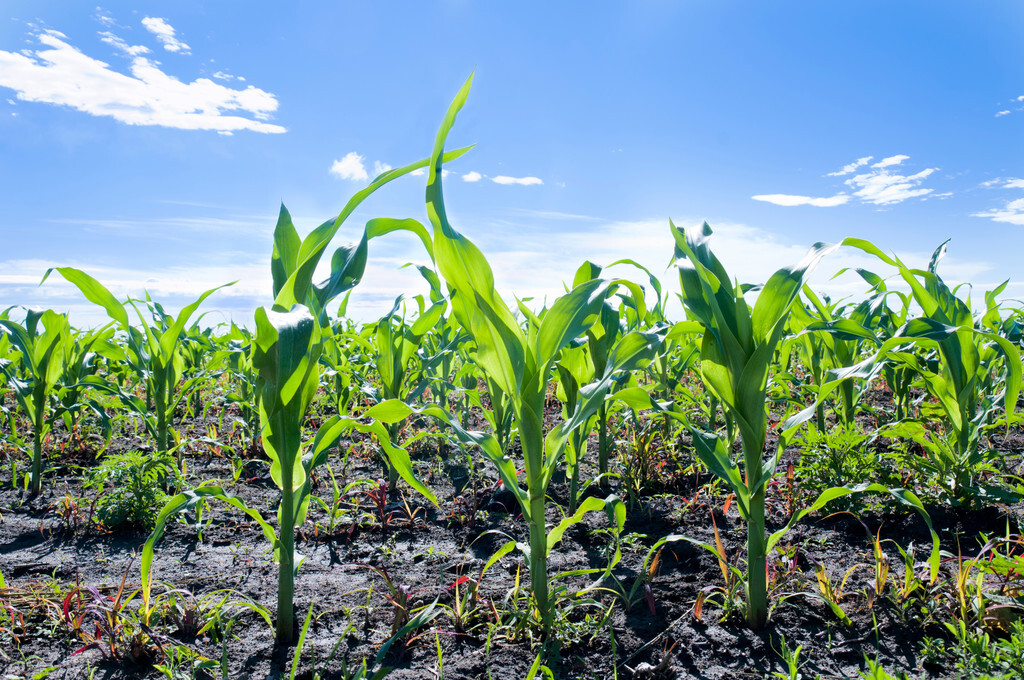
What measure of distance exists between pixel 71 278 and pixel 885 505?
4.30 m

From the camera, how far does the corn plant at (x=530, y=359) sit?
1.79 m

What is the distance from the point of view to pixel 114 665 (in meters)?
1.93

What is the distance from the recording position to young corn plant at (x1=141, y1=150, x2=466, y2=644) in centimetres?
175

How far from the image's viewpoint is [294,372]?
5.72 feet

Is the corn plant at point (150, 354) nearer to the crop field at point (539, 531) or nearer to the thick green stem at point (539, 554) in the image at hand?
the crop field at point (539, 531)

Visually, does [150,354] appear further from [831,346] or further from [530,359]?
[831,346]

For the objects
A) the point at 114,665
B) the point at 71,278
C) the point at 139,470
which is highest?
the point at 71,278

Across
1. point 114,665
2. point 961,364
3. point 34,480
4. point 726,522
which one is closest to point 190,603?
point 114,665

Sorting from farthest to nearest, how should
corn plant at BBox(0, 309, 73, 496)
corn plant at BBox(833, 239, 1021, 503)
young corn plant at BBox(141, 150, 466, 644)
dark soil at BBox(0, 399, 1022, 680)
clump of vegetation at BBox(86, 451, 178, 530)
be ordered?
corn plant at BBox(0, 309, 73, 496)
clump of vegetation at BBox(86, 451, 178, 530)
corn plant at BBox(833, 239, 1021, 503)
dark soil at BBox(0, 399, 1022, 680)
young corn plant at BBox(141, 150, 466, 644)

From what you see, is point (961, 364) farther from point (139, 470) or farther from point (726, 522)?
point (139, 470)

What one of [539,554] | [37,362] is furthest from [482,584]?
[37,362]

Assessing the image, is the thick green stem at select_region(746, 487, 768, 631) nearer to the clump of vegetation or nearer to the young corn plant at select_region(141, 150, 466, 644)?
the young corn plant at select_region(141, 150, 466, 644)

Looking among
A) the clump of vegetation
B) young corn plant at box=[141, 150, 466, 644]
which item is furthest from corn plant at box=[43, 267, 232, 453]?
young corn plant at box=[141, 150, 466, 644]

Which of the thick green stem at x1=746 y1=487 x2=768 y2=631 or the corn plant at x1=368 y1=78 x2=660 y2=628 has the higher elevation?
the corn plant at x1=368 y1=78 x2=660 y2=628
